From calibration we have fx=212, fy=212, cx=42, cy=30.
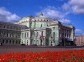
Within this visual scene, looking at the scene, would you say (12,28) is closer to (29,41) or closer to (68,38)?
(29,41)

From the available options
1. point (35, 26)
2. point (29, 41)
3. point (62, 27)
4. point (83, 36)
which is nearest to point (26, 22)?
point (35, 26)

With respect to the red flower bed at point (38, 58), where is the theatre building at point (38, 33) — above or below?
above

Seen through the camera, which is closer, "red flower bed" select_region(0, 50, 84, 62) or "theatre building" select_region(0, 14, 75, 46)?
"red flower bed" select_region(0, 50, 84, 62)

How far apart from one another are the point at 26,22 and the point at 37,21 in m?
8.77

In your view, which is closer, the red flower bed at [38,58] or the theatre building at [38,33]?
the red flower bed at [38,58]

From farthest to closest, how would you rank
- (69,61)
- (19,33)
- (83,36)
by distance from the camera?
(83,36), (19,33), (69,61)

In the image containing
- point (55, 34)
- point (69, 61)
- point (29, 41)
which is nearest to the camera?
point (69, 61)

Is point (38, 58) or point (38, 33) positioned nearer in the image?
point (38, 58)

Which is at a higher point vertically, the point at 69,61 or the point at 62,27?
the point at 62,27

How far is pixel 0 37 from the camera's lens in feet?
385

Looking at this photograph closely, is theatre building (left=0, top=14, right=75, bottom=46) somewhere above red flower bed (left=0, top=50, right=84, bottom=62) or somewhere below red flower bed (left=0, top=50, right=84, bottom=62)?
above

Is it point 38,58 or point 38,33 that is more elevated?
point 38,33

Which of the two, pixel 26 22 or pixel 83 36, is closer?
pixel 26 22

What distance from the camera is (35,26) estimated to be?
13412 centimetres
